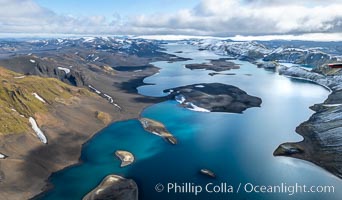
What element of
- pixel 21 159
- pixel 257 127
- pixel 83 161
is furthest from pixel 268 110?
pixel 21 159

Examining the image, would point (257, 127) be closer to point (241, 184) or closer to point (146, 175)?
point (241, 184)

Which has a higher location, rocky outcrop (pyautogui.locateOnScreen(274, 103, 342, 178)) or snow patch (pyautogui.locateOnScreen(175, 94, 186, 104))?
rocky outcrop (pyautogui.locateOnScreen(274, 103, 342, 178))

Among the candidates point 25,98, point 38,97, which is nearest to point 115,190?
point 25,98

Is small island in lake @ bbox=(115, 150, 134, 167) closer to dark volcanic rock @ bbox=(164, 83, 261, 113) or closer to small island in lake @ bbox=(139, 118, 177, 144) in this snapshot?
small island in lake @ bbox=(139, 118, 177, 144)

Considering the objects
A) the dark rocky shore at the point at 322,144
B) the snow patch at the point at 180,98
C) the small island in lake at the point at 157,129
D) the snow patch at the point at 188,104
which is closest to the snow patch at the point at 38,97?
the small island in lake at the point at 157,129

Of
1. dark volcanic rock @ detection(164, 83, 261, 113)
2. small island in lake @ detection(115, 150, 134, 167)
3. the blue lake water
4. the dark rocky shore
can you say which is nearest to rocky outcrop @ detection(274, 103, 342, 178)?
the dark rocky shore

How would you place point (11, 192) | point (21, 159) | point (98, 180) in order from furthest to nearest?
point (21, 159) → point (98, 180) → point (11, 192)
